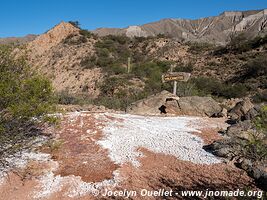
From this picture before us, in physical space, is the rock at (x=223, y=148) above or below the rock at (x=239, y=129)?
below

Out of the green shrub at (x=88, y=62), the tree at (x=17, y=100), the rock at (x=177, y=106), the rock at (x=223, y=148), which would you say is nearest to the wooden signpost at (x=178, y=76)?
the rock at (x=177, y=106)

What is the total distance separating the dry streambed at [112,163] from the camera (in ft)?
18.1

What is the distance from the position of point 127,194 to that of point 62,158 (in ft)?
6.45

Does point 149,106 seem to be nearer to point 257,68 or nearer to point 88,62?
point 257,68

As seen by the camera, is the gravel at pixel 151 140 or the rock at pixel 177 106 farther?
the rock at pixel 177 106

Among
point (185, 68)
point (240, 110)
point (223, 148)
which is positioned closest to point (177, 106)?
point (240, 110)

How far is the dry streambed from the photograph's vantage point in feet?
18.1

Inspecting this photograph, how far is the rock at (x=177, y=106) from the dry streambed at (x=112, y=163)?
9.05 feet

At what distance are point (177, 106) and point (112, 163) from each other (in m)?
5.84

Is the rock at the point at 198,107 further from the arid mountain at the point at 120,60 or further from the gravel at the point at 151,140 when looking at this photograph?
the arid mountain at the point at 120,60

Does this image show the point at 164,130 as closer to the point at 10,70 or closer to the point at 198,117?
the point at 198,117

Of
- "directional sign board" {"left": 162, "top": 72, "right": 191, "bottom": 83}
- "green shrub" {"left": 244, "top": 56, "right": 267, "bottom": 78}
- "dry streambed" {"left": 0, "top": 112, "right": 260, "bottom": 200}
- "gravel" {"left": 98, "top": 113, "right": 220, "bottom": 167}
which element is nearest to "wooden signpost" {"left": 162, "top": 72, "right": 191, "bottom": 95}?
"directional sign board" {"left": 162, "top": 72, "right": 191, "bottom": 83}

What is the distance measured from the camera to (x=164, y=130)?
8.64 m

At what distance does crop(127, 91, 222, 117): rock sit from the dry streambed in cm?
276
